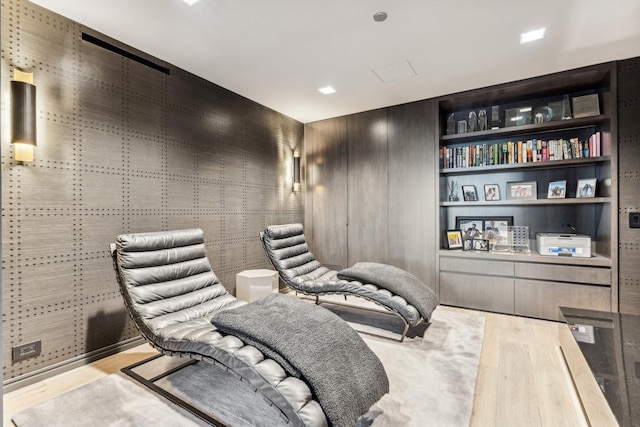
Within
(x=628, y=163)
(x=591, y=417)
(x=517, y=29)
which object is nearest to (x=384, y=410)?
(x=591, y=417)

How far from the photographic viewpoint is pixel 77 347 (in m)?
2.67

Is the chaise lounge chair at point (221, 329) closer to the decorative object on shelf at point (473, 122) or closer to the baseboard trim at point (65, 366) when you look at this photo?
the baseboard trim at point (65, 366)

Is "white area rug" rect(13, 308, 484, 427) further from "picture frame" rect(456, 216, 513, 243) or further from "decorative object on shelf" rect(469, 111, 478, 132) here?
"decorative object on shelf" rect(469, 111, 478, 132)

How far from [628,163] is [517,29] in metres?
1.67

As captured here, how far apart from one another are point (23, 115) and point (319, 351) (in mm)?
2405

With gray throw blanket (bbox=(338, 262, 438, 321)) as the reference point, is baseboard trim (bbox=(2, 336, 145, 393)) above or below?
below

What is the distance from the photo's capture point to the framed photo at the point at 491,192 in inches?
165

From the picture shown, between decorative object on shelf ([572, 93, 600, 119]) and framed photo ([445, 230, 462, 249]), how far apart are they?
1.70m

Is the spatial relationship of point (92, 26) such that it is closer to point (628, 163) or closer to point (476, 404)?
point (476, 404)

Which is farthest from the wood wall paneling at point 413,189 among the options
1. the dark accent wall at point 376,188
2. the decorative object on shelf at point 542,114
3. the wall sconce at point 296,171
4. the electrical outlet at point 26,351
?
the electrical outlet at point 26,351

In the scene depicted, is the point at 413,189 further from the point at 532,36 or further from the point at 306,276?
the point at 532,36

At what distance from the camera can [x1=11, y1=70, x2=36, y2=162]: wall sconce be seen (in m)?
2.30

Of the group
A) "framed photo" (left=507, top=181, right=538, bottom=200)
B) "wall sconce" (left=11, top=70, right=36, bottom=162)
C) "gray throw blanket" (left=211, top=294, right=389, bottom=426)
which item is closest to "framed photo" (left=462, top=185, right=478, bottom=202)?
"framed photo" (left=507, top=181, right=538, bottom=200)

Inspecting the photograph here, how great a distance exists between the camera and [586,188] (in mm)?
3611
